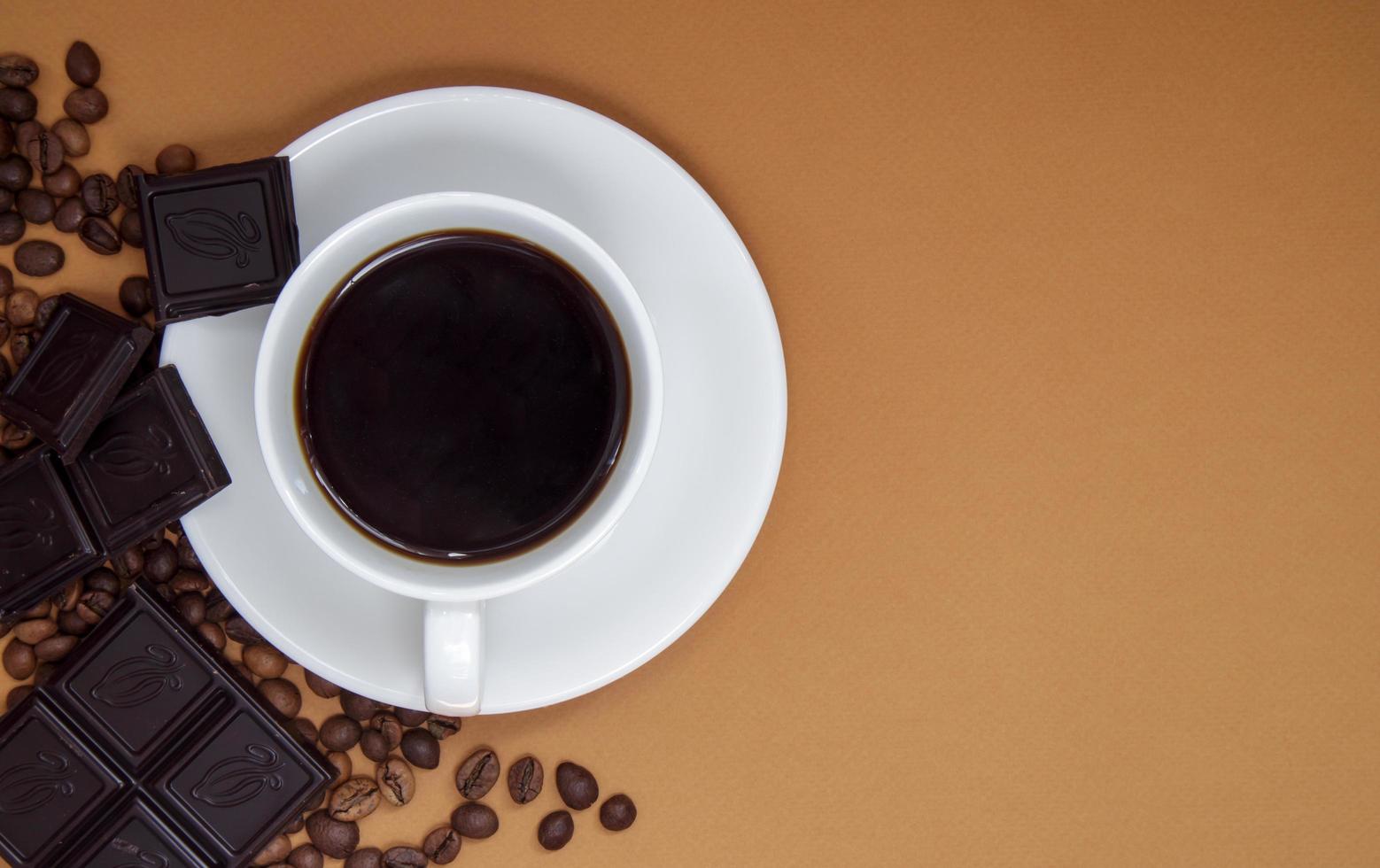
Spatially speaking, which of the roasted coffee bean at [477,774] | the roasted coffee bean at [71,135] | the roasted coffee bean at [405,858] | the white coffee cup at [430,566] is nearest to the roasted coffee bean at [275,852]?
the roasted coffee bean at [405,858]

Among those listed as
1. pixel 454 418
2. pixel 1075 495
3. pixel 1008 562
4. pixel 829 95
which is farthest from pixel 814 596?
pixel 829 95

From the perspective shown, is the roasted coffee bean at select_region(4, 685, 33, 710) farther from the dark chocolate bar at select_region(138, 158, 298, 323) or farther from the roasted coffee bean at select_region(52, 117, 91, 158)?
the roasted coffee bean at select_region(52, 117, 91, 158)

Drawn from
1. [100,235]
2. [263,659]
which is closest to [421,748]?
[263,659]

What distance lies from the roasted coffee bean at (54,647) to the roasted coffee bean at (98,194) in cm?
53

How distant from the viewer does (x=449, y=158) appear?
0.96 m

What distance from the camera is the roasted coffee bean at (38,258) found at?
1.15 metres

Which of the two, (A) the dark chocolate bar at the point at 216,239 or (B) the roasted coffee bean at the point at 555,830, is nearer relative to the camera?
(A) the dark chocolate bar at the point at 216,239

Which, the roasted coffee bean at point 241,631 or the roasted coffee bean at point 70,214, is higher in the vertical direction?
the roasted coffee bean at point 70,214

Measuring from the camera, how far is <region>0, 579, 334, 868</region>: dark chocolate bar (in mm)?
1149

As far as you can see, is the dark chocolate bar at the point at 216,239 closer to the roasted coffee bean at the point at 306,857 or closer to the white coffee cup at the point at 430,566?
the white coffee cup at the point at 430,566

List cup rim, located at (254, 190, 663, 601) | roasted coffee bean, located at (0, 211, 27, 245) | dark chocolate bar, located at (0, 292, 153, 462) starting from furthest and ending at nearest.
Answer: roasted coffee bean, located at (0, 211, 27, 245), dark chocolate bar, located at (0, 292, 153, 462), cup rim, located at (254, 190, 663, 601)

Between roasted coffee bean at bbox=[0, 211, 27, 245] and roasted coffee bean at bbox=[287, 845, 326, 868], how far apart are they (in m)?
0.84

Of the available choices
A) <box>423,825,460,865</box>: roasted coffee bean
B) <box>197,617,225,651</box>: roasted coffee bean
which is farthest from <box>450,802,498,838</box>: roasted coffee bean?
<box>197,617,225,651</box>: roasted coffee bean

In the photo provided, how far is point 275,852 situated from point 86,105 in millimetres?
949
